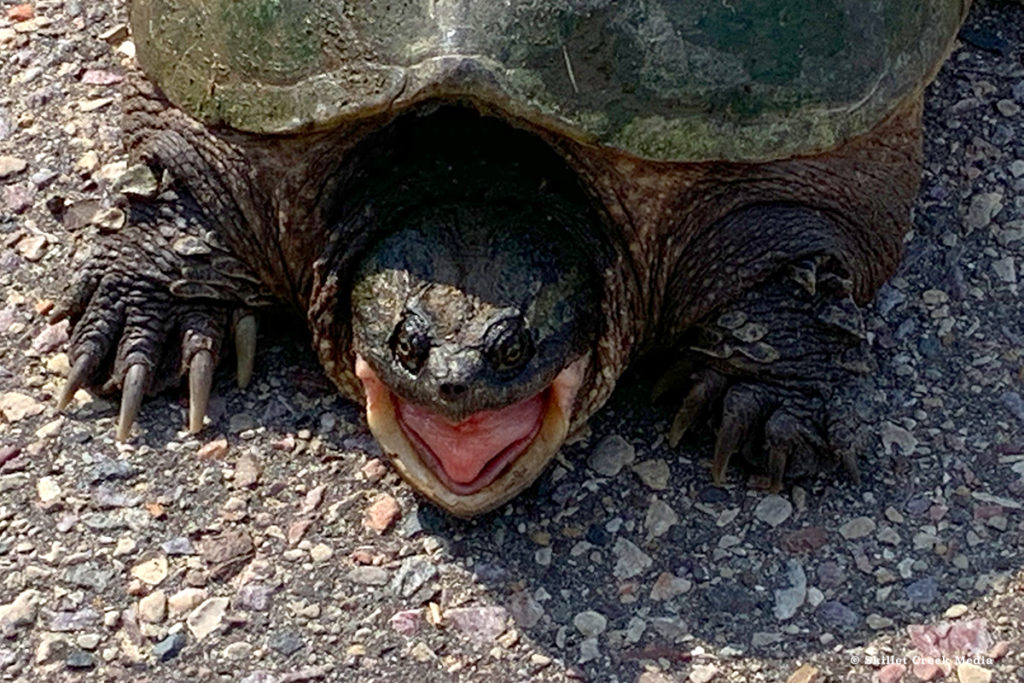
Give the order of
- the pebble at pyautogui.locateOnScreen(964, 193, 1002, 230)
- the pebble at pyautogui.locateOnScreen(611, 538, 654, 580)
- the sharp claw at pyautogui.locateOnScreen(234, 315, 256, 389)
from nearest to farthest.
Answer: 1. the pebble at pyautogui.locateOnScreen(611, 538, 654, 580)
2. the sharp claw at pyautogui.locateOnScreen(234, 315, 256, 389)
3. the pebble at pyautogui.locateOnScreen(964, 193, 1002, 230)

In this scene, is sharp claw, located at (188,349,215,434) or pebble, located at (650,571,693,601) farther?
sharp claw, located at (188,349,215,434)

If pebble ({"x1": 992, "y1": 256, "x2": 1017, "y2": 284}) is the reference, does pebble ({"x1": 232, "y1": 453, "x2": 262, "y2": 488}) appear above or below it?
below

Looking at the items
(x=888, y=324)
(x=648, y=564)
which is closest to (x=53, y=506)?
(x=648, y=564)

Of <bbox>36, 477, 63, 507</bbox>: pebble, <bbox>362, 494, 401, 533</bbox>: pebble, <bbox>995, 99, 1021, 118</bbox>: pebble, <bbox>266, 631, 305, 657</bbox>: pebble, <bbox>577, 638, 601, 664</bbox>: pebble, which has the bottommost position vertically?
<bbox>266, 631, 305, 657</bbox>: pebble

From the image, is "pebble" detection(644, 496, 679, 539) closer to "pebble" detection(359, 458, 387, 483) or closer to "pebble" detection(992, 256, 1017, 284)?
"pebble" detection(359, 458, 387, 483)

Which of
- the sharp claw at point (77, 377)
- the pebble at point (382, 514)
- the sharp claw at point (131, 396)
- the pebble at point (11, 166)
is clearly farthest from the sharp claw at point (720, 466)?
the pebble at point (11, 166)

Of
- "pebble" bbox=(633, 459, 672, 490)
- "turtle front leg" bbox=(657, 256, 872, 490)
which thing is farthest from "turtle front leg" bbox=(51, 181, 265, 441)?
"turtle front leg" bbox=(657, 256, 872, 490)

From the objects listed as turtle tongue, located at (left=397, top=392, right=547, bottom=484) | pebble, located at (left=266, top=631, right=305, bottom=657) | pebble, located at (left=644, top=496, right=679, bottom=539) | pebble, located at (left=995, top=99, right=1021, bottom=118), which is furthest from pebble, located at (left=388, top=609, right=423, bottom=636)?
pebble, located at (left=995, top=99, right=1021, bottom=118)

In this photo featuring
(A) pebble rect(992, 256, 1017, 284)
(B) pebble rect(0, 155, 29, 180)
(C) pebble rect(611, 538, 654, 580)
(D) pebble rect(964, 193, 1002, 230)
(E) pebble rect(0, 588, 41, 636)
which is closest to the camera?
(E) pebble rect(0, 588, 41, 636)
